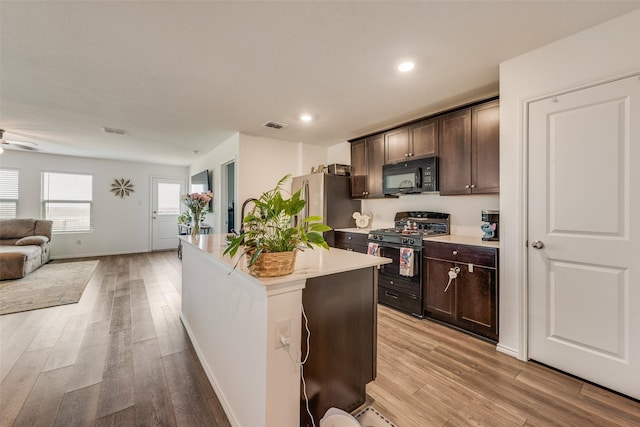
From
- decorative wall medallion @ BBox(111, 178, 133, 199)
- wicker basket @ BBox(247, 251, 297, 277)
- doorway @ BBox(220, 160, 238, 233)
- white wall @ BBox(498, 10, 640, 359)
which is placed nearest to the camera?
wicker basket @ BBox(247, 251, 297, 277)

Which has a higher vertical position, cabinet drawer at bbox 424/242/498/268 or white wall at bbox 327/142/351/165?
white wall at bbox 327/142/351/165

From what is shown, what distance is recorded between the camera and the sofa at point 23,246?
4090 mm

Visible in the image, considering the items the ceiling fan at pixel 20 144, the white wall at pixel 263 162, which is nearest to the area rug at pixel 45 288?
the ceiling fan at pixel 20 144

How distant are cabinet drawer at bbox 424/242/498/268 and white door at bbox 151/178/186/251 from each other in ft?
23.2

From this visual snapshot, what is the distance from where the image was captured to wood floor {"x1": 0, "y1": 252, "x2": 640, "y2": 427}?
152cm

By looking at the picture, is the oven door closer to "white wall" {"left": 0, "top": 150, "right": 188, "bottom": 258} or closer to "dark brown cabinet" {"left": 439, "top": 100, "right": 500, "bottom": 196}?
"dark brown cabinet" {"left": 439, "top": 100, "right": 500, "bottom": 196}

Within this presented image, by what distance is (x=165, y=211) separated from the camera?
7387 mm

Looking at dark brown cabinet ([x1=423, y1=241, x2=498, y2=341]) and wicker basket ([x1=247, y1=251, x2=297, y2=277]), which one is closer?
wicker basket ([x1=247, y1=251, x2=297, y2=277])

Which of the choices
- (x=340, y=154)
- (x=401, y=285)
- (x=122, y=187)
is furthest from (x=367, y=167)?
(x=122, y=187)

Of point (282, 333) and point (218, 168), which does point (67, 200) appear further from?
point (282, 333)

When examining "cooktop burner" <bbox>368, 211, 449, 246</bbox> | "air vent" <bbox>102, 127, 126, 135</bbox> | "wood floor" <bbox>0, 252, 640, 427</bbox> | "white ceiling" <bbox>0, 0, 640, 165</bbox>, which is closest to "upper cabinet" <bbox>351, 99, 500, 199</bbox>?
"white ceiling" <bbox>0, 0, 640, 165</bbox>

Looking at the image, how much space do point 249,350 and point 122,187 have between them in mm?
7350

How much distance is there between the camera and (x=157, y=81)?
2.46 m

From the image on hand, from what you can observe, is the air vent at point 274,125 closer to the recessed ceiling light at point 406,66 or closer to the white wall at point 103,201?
the recessed ceiling light at point 406,66
